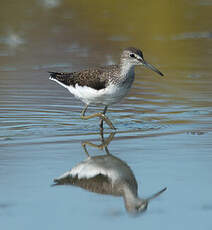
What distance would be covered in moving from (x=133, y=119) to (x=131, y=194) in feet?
10.4

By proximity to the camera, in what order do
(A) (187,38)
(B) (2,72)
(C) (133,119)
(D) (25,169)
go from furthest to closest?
(A) (187,38), (B) (2,72), (C) (133,119), (D) (25,169)

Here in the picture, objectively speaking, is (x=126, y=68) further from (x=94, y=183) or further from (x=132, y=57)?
(x=94, y=183)

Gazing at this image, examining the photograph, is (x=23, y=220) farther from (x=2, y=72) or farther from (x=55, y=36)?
(x=55, y=36)

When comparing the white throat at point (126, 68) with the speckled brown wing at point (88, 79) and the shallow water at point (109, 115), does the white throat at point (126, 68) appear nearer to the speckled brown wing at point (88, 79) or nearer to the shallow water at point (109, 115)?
the speckled brown wing at point (88, 79)

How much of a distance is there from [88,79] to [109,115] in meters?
0.90

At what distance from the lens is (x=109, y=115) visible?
9.12m

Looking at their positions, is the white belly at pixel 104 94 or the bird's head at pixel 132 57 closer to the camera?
the white belly at pixel 104 94

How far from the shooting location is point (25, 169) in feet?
20.8

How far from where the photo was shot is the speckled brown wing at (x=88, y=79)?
825cm

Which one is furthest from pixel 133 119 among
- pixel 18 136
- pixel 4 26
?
pixel 4 26

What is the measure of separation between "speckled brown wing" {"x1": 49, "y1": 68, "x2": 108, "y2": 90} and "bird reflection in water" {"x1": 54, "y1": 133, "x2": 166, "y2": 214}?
5.52 ft

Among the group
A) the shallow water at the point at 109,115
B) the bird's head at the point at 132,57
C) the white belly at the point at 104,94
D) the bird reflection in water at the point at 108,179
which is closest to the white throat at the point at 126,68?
the bird's head at the point at 132,57

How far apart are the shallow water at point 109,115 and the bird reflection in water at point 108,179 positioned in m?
0.08

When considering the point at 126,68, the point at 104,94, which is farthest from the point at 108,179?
the point at 126,68
